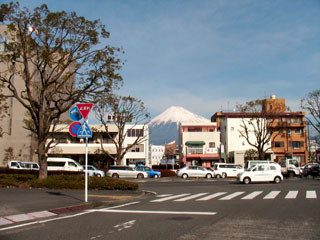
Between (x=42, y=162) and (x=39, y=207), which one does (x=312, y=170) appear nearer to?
(x=42, y=162)

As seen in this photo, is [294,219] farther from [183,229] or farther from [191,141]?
[191,141]

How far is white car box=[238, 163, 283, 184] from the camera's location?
1018 inches

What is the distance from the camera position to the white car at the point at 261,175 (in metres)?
25.9

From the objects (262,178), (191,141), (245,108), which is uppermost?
(245,108)

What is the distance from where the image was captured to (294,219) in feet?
28.0

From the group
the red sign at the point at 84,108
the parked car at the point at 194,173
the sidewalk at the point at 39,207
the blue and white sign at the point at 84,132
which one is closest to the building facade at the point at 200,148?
the parked car at the point at 194,173

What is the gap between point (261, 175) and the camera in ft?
86.0

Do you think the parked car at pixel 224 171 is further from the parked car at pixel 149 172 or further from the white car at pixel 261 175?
the white car at pixel 261 175

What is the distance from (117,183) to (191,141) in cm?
4374

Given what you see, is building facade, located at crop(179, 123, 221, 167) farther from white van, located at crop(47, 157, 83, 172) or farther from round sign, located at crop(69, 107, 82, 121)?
round sign, located at crop(69, 107, 82, 121)

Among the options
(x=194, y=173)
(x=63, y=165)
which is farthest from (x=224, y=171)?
(x=63, y=165)

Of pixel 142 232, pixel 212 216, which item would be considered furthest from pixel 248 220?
pixel 142 232

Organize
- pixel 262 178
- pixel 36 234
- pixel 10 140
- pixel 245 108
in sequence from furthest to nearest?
pixel 10 140, pixel 245 108, pixel 262 178, pixel 36 234

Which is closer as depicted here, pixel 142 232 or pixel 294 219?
pixel 142 232
